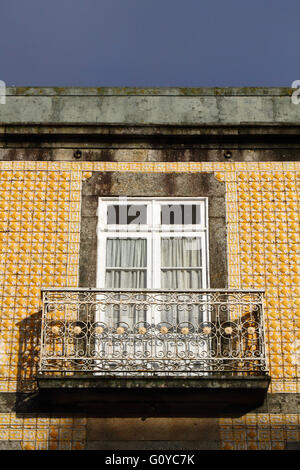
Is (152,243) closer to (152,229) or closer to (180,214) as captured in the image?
(152,229)

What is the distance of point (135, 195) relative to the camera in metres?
11.4

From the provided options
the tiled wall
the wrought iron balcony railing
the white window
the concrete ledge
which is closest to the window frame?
the white window

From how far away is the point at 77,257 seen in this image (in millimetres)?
11102

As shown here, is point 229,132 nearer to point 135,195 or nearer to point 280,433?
point 135,195

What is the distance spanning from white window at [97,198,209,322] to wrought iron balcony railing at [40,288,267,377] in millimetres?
435

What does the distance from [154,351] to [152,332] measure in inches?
9.7

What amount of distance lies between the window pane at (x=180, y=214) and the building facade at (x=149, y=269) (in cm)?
2

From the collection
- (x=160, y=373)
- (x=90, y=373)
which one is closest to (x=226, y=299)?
(x=160, y=373)

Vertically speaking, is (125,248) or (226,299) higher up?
(125,248)

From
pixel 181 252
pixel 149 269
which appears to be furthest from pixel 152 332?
pixel 181 252

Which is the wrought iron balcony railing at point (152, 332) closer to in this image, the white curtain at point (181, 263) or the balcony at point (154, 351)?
the balcony at point (154, 351)

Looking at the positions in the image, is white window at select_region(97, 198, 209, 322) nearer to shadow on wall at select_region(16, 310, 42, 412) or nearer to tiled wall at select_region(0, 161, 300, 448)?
tiled wall at select_region(0, 161, 300, 448)

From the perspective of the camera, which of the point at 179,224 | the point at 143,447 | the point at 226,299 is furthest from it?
the point at 179,224

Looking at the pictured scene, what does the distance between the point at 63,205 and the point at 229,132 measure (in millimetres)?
2475
